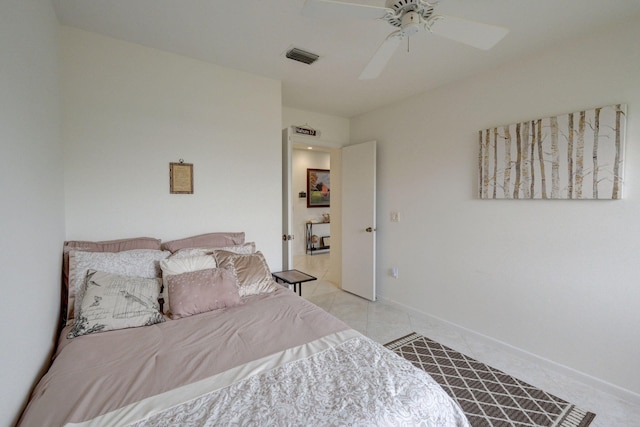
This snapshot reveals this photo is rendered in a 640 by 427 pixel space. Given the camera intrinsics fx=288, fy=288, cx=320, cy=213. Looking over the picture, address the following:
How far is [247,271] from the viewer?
2182 mm

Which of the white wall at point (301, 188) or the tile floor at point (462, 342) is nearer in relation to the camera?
the tile floor at point (462, 342)

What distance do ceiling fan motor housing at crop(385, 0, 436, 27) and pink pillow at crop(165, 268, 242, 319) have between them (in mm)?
1812

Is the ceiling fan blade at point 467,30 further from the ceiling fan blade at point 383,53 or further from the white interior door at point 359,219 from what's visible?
the white interior door at point 359,219

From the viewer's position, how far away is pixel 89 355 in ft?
4.41

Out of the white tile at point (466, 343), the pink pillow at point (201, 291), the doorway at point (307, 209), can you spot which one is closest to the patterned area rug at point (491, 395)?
the white tile at point (466, 343)

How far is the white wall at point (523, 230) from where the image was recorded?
6.42 feet

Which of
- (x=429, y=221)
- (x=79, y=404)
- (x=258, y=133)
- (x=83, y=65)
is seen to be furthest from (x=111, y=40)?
(x=429, y=221)

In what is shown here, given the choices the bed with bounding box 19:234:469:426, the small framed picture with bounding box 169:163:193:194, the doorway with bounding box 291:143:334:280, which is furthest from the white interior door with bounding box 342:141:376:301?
the doorway with bounding box 291:143:334:280

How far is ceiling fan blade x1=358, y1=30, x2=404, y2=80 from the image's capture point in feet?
4.88

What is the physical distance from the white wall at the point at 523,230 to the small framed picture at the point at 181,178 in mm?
2310

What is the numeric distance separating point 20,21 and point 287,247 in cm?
255

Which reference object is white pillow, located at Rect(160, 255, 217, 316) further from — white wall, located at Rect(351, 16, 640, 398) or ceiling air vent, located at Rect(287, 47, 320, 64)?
white wall, located at Rect(351, 16, 640, 398)

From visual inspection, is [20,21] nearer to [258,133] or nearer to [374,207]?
[258,133]

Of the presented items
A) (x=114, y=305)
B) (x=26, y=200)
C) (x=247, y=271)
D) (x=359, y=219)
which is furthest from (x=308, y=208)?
(x=26, y=200)
